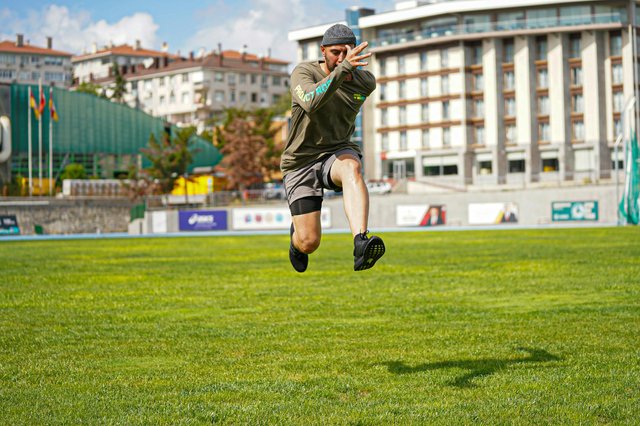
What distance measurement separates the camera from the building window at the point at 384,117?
102262 mm

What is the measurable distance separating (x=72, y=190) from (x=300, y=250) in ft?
260

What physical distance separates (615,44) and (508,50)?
34.0 ft

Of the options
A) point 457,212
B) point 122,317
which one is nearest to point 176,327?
point 122,317

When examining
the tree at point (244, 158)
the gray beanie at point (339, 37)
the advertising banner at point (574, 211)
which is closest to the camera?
the gray beanie at point (339, 37)

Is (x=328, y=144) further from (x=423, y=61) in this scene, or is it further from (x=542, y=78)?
(x=423, y=61)

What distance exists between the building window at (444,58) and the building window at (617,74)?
53.6ft

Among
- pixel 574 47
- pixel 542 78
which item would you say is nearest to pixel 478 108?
pixel 542 78

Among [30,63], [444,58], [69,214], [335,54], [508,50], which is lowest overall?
[69,214]

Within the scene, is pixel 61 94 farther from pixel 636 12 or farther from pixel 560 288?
pixel 560 288

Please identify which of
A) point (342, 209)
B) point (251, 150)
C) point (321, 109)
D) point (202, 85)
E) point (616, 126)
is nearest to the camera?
point (321, 109)

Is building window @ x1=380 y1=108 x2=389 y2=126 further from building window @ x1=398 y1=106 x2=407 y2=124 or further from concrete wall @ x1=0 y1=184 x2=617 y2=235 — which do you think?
concrete wall @ x1=0 y1=184 x2=617 y2=235

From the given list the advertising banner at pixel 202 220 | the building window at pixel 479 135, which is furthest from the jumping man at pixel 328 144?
the building window at pixel 479 135

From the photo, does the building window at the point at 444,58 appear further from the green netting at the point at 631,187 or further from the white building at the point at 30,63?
the white building at the point at 30,63

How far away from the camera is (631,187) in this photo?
51.4 meters
